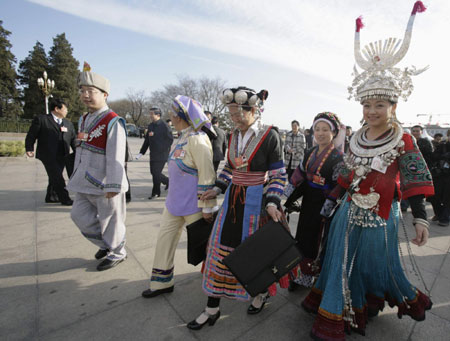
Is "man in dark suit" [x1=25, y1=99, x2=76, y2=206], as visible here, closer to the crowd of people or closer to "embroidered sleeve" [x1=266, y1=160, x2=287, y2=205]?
the crowd of people

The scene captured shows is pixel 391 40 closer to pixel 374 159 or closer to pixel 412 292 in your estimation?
pixel 374 159

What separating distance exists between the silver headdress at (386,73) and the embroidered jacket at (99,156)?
241 cm

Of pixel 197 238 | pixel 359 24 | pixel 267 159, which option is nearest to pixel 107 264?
pixel 197 238

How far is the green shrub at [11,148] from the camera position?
34.7 ft

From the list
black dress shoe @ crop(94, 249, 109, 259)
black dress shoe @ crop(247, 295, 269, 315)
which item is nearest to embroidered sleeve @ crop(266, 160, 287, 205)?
black dress shoe @ crop(247, 295, 269, 315)

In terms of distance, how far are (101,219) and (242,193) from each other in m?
1.76

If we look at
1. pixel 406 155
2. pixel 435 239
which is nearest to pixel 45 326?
pixel 406 155

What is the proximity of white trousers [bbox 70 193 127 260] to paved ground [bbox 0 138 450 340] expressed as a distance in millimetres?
330

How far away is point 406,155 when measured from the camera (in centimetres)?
184

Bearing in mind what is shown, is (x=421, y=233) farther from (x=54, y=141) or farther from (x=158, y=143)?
(x=54, y=141)

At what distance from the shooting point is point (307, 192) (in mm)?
2609

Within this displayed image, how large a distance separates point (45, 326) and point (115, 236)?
102cm

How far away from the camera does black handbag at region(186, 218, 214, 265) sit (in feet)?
7.17

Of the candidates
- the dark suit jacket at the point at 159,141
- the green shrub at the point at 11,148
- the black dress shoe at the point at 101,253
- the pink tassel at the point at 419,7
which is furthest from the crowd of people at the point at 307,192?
the green shrub at the point at 11,148
